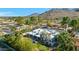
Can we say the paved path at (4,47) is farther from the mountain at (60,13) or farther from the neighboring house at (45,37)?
the mountain at (60,13)

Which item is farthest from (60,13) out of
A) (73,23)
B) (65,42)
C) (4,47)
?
(4,47)

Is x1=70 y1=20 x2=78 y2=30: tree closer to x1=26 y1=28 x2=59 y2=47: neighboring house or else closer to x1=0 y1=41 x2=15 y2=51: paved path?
x1=26 y1=28 x2=59 y2=47: neighboring house

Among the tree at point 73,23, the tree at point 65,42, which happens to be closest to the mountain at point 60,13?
the tree at point 73,23

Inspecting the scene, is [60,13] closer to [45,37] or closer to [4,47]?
[45,37]

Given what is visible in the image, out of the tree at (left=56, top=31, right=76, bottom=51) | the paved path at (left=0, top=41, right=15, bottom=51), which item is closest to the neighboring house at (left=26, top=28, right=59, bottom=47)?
the tree at (left=56, top=31, right=76, bottom=51)

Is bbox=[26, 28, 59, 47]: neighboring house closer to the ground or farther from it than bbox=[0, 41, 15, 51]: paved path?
farther from it
